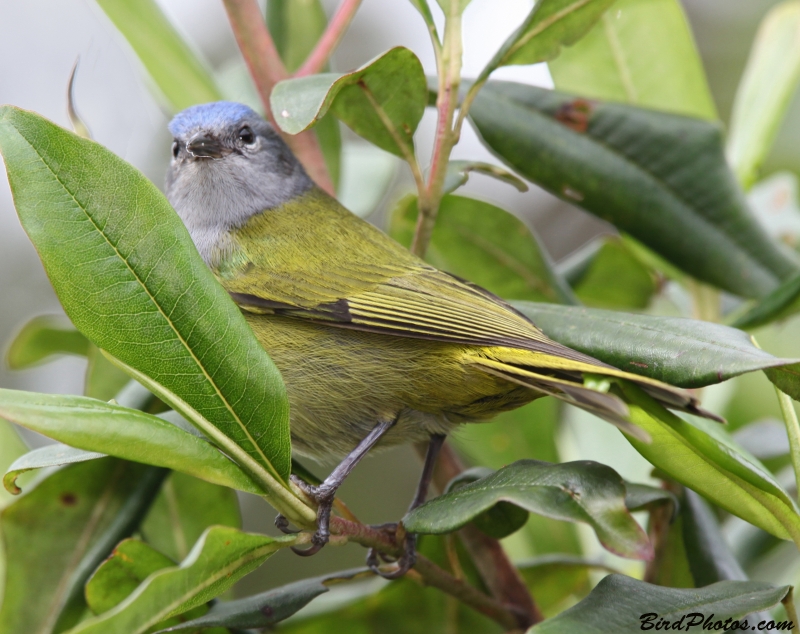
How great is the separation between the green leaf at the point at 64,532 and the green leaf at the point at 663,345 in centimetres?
118

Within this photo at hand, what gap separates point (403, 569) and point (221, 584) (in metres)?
0.60

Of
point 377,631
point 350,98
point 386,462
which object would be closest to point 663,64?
point 350,98

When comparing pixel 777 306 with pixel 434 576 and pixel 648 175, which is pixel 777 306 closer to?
pixel 648 175

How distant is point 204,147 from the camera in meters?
2.89

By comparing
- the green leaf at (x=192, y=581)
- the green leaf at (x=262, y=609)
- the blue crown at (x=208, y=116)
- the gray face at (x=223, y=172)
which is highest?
the blue crown at (x=208, y=116)

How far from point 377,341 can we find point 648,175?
1.00 metres

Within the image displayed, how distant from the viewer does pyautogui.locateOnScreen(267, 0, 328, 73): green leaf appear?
294cm

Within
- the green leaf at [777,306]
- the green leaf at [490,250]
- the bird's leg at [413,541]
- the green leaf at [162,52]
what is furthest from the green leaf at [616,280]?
the green leaf at [162,52]

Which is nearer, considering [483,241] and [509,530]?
[509,530]

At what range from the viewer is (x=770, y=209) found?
131 inches

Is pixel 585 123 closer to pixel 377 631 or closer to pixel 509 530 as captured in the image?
pixel 509 530

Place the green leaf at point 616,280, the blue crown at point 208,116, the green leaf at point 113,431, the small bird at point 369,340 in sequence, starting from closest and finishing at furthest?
the green leaf at point 113,431 → the small bird at point 369,340 → the blue crown at point 208,116 → the green leaf at point 616,280

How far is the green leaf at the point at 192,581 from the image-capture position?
1.36m

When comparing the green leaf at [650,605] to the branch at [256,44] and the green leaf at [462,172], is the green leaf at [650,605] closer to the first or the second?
the green leaf at [462,172]
